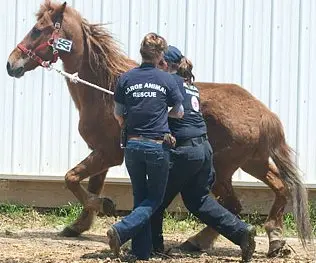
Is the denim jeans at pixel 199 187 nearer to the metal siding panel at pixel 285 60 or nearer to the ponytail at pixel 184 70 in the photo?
the ponytail at pixel 184 70

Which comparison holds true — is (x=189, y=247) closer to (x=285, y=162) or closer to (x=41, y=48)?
(x=285, y=162)

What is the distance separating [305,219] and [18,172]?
4032mm

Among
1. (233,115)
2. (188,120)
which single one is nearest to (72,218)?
(233,115)

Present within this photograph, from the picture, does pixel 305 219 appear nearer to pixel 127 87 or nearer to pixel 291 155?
pixel 291 155

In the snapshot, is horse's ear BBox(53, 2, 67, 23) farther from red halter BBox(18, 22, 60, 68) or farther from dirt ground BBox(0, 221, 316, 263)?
dirt ground BBox(0, 221, 316, 263)

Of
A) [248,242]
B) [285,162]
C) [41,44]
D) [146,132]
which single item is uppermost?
[41,44]

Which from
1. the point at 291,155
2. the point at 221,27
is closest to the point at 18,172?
the point at 221,27

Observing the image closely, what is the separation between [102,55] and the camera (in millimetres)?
8445

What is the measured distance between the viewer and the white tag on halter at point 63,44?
830cm

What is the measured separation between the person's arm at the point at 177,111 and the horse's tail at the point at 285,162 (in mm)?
1262

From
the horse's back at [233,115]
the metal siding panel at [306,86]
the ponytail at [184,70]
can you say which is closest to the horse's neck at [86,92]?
the horse's back at [233,115]

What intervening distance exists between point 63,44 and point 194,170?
2187 millimetres

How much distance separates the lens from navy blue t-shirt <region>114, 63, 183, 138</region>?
22.2 ft

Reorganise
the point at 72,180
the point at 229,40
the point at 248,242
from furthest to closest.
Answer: the point at 229,40
the point at 72,180
the point at 248,242
